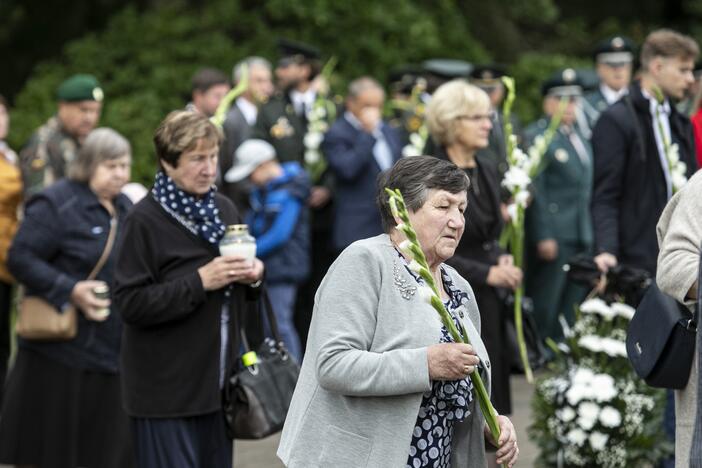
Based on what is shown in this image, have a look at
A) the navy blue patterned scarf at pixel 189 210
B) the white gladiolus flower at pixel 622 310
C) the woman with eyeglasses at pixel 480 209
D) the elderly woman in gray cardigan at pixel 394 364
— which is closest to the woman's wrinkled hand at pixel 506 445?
the elderly woman in gray cardigan at pixel 394 364

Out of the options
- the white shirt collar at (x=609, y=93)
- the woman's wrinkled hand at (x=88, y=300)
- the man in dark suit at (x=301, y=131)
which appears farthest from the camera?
the white shirt collar at (x=609, y=93)

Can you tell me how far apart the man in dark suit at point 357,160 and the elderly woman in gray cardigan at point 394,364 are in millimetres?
6352

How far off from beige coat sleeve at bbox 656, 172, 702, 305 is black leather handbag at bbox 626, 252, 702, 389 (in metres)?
0.17

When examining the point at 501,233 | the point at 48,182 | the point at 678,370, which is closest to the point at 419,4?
the point at 48,182

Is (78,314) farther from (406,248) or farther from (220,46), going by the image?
(220,46)

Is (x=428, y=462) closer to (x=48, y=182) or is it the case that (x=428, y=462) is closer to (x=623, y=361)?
(x=623, y=361)

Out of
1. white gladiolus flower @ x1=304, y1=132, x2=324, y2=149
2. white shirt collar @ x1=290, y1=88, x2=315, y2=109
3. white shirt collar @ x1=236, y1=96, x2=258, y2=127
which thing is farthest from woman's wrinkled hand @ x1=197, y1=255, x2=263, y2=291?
white shirt collar @ x1=290, y1=88, x2=315, y2=109

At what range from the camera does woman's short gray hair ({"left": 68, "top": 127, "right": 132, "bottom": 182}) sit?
7.59 metres

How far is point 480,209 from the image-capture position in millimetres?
7023

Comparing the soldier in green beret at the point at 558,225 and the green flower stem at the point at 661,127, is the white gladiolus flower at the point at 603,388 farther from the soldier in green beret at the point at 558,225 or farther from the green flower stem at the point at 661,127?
the soldier in green beret at the point at 558,225

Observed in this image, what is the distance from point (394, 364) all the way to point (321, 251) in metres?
7.46

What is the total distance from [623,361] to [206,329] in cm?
256

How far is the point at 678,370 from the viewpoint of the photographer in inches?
208

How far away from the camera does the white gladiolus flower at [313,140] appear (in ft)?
38.7
